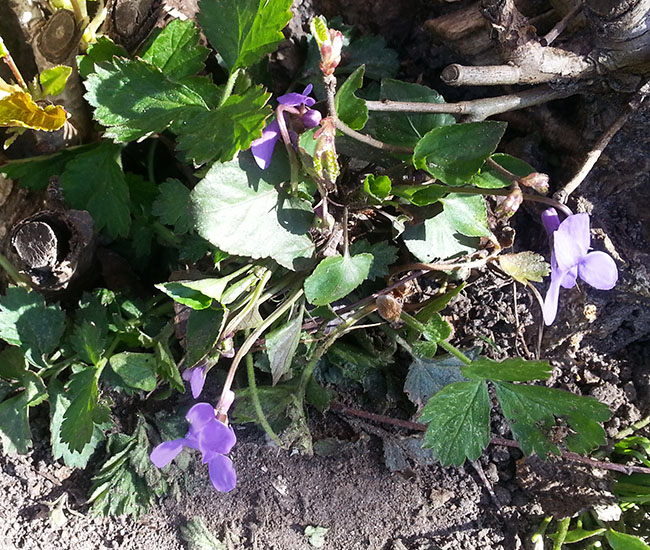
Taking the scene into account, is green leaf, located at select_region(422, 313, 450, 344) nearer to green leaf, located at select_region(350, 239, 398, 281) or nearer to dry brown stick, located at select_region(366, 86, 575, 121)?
green leaf, located at select_region(350, 239, 398, 281)

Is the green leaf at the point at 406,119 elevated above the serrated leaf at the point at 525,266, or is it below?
above

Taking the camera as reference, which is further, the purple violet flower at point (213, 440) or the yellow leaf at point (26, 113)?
the yellow leaf at point (26, 113)

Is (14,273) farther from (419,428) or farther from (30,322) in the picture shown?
(419,428)

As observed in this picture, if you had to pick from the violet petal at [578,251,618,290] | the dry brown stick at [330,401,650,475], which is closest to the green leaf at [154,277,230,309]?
the dry brown stick at [330,401,650,475]

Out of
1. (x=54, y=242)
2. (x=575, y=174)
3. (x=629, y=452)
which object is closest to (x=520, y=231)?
(x=575, y=174)

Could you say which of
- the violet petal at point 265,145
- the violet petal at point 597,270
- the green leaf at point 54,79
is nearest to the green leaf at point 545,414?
the violet petal at point 597,270

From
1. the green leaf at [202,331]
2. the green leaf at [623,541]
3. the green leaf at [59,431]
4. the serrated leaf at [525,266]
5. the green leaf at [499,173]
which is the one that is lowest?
the green leaf at [623,541]

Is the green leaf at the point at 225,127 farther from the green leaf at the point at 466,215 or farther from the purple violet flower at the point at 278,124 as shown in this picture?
the green leaf at the point at 466,215
